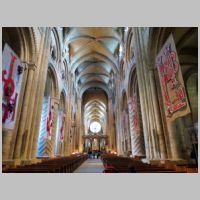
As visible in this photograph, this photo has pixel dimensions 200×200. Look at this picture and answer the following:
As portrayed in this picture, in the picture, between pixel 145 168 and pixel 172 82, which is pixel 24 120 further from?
pixel 172 82

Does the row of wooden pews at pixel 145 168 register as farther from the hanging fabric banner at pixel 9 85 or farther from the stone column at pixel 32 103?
the stone column at pixel 32 103

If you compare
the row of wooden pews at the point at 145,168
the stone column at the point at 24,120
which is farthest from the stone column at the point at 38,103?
the row of wooden pews at the point at 145,168

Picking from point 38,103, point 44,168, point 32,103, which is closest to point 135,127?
point 38,103

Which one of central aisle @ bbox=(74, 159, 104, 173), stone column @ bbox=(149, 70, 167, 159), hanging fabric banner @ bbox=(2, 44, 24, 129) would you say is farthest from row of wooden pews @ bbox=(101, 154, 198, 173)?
hanging fabric banner @ bbox=(2, 44, 24, 129)

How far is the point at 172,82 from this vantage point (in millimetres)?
5602

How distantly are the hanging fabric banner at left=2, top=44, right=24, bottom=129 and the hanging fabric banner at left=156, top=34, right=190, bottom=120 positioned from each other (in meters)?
5.90

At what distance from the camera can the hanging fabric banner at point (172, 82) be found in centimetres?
513

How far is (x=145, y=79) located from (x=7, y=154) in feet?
25.5

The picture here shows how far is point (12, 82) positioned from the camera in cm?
615

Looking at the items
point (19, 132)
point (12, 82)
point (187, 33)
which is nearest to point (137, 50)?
point (187, 33)

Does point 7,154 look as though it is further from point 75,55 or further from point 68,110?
point 75,55

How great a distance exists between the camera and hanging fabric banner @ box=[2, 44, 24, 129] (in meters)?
5.59

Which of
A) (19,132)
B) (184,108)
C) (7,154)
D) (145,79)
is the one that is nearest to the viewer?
(184,108)

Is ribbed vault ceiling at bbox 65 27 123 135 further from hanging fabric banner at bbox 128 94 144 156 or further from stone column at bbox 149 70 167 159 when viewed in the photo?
stone column at bbox 149 70 167 159
